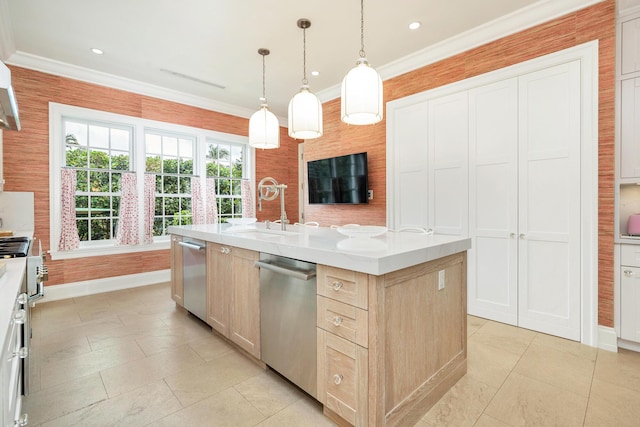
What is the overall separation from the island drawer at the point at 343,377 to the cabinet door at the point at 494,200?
2.32 metres

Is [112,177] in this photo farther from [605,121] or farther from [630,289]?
[630,289]

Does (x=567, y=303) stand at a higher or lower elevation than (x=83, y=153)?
lower

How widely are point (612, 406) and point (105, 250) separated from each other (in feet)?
17.8

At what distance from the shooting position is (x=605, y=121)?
250 centimetres

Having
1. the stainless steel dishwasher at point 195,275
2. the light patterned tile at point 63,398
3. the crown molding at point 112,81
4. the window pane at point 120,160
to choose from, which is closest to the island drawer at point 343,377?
the light patterned tile at point 63,398

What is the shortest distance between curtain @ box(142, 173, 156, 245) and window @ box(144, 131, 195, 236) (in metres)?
0.17

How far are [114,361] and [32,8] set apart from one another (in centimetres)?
328

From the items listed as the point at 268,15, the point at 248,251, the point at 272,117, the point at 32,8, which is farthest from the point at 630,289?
the point at 32,8

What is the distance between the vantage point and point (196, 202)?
510cm

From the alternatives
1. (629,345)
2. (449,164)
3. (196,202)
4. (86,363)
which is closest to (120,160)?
(196,202)

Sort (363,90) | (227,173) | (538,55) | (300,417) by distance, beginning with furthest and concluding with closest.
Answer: (227,173) → (538,55) → (363,90) → (300,417)

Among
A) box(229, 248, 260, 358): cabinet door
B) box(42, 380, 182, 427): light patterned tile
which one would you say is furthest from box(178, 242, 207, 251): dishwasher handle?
box(42, 380, 182, 427): light patterned tile

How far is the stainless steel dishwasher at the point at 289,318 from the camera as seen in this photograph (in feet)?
5.65

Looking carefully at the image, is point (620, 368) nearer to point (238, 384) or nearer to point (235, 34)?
point (238, 384)
